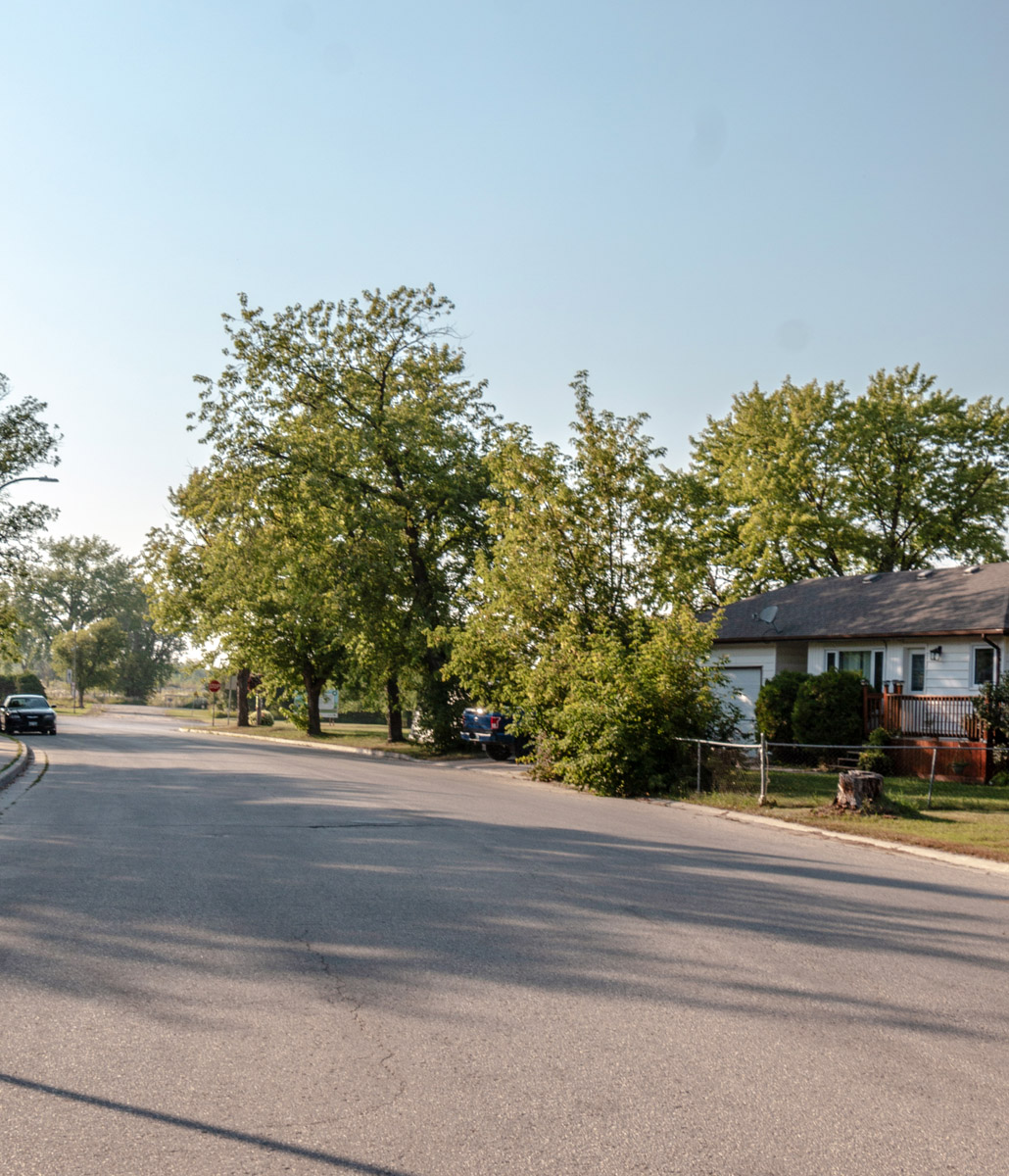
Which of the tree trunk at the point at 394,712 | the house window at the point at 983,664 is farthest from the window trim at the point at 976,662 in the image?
the tree trunk at the point at 394,712

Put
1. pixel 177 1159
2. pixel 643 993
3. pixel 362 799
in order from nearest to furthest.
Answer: pixel 177 1159
pixel 643 993
pixel 362 799

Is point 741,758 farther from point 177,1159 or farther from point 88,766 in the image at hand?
point 177,1159

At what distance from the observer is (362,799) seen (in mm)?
17250

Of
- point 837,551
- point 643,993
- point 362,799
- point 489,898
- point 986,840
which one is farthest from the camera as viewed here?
point 837,551

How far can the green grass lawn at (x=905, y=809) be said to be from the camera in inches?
576

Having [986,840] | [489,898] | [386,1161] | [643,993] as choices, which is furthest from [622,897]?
[986,840]

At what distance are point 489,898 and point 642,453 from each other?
60.0 ft

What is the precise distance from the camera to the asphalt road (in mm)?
4191

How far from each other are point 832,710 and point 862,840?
44.4 feet

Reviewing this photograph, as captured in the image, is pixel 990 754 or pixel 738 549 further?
pixel 738 549

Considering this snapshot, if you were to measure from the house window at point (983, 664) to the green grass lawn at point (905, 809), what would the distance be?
13.7 ft

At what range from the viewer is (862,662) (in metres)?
30.9

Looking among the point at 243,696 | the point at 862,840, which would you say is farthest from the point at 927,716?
the point at 243,696

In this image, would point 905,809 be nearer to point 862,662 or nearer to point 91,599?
point 862,662
